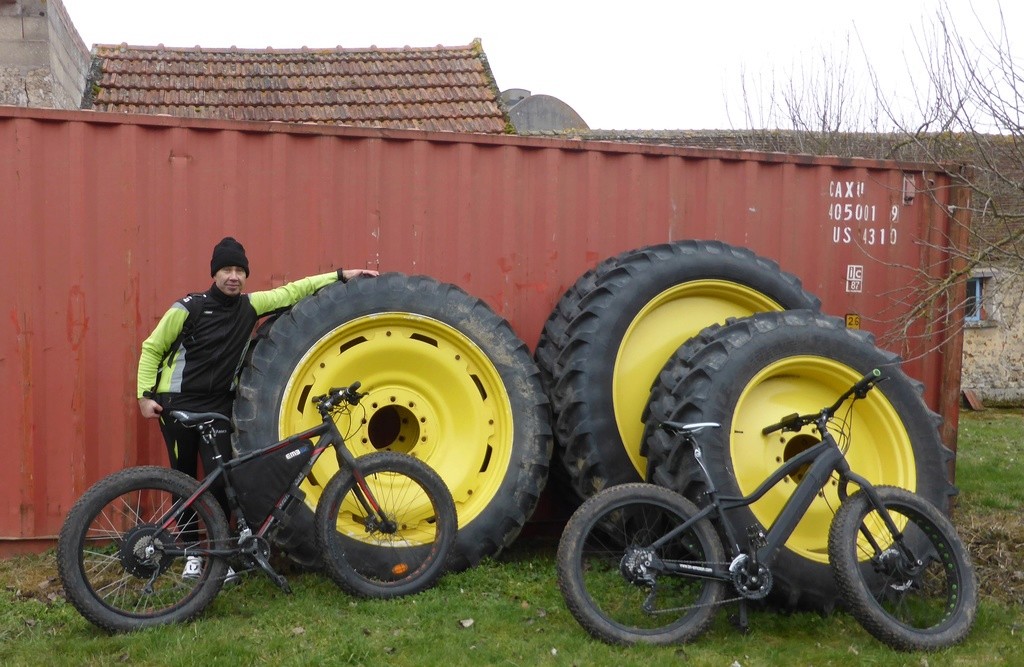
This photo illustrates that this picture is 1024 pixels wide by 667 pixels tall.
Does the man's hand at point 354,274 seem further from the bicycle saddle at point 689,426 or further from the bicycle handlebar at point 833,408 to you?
the bicycle handlebar at point 833,408

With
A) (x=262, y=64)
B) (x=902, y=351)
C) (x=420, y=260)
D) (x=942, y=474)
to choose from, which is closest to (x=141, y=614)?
(x=420, y=260)

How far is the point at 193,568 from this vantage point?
4281 millimetres

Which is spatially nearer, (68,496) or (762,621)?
(762,621)

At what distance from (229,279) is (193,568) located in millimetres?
1483

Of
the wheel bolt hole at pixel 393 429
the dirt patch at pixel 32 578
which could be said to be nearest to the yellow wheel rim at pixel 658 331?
the wheel bolt hole at pixel 393 429

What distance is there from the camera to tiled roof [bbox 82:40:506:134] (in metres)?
11.2

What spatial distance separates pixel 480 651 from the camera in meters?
3.89

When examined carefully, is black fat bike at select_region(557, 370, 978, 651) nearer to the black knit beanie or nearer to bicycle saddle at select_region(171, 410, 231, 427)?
bicycle saddle at select_region(171, 410, 231, 427)

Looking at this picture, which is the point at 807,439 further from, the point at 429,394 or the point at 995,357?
the point at 995,357

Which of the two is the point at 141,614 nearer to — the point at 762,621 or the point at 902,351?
the point at 762,621

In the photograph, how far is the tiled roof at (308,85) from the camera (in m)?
11.2

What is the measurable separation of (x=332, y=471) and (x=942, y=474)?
3289mm

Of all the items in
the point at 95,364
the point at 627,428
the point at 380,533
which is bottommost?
the point at 380,533

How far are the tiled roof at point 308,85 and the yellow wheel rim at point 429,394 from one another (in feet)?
19.7
